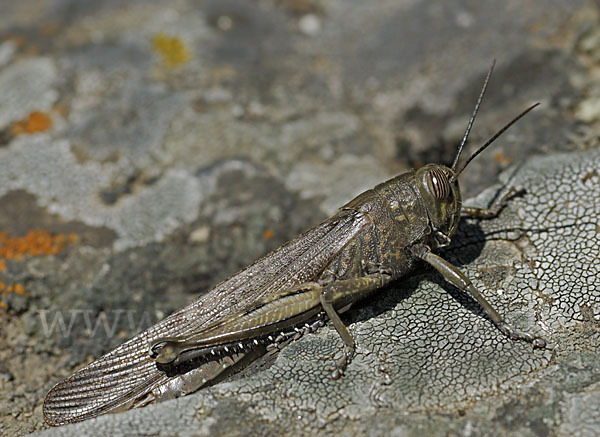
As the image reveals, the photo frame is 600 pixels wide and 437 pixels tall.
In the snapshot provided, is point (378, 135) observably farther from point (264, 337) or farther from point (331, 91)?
point (264, 337)

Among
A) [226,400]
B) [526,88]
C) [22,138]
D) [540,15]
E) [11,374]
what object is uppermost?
[540,15]

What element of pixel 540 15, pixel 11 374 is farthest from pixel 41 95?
pixel 540 15

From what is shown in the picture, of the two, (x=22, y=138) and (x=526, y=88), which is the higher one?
(x=526, y=88)

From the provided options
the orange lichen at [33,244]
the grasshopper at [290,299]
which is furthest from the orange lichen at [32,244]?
the grasshopper at [290,299]

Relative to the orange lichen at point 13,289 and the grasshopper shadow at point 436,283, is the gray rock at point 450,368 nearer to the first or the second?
the grasshopper shadow at point 436,283

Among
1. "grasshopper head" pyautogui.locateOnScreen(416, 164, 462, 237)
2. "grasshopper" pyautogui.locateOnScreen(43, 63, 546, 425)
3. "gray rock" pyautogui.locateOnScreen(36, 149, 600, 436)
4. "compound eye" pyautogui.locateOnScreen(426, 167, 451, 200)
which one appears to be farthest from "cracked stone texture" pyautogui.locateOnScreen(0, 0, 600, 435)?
"compound eye" pyautogui.locateOnScreen(426, 167, 451, 200)

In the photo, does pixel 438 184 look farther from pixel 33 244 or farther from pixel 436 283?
pixel 33 244
